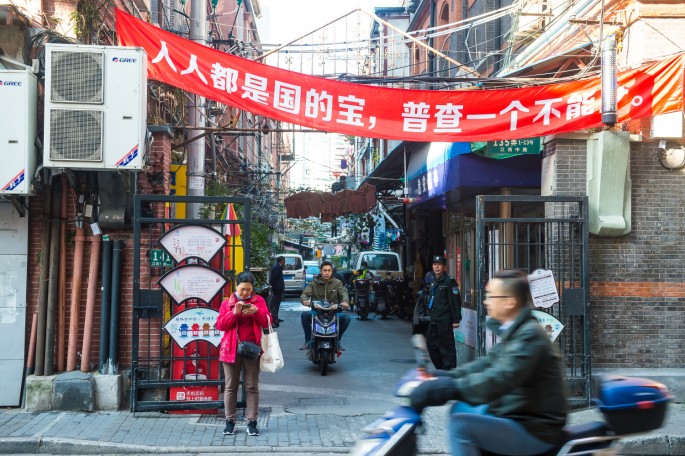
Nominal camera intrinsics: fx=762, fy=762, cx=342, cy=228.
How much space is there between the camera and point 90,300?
9.32 meters

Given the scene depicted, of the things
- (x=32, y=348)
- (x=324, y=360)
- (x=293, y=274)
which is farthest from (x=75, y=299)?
(x=293, y=274)

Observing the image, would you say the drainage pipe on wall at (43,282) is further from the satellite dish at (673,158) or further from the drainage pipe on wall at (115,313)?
the satellite dish at (673,158)

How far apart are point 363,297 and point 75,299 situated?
13.8 meters

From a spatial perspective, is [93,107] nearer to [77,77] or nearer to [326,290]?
[77,77]

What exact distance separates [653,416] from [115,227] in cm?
692

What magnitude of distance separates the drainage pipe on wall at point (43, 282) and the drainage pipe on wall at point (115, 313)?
81cm

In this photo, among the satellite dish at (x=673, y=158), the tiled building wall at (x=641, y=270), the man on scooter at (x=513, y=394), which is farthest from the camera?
the satellite dish at (x=673, y=158)

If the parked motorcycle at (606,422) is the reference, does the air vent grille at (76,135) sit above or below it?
above

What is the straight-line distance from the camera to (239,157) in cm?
2755

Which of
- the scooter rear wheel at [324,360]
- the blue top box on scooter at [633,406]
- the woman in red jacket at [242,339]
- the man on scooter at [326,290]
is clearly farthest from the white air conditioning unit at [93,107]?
the blue top box on scooter at [633,406]

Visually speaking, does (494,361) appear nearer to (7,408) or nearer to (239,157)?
→ (7,408)

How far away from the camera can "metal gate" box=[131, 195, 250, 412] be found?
353 inches

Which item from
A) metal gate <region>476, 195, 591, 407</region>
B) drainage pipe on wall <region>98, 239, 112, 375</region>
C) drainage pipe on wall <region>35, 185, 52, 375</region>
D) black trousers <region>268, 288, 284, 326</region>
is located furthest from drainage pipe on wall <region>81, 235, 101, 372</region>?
black trousers <region>268, 288, 284, 326</region>

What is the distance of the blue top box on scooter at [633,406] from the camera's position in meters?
4.23
